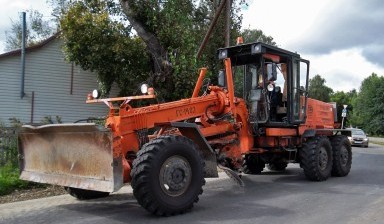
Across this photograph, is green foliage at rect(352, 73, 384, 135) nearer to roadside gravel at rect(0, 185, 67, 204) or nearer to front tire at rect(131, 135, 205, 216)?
roadside gravel at rect(0, 185, 67, 204)

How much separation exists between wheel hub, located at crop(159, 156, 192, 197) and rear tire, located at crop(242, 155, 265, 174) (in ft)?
17.7

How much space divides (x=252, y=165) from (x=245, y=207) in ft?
16.4

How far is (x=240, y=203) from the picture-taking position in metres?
8.53

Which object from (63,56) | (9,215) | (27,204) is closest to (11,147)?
(27,204)

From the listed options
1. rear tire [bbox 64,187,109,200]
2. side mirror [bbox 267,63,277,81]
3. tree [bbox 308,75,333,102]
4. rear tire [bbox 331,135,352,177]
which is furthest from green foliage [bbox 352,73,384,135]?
rear tire [bbox 64,187,109,200]

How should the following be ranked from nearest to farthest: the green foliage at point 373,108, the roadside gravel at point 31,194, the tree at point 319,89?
the roadside gravel at point 31,194
the tree at point 319,89
the green foliage at point 373,108

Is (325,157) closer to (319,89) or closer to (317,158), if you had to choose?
(317,158)

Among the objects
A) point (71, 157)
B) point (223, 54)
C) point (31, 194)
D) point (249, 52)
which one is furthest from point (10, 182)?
point (249, 52)

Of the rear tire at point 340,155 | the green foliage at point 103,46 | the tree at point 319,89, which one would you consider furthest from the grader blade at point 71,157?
the tree at point 319,89

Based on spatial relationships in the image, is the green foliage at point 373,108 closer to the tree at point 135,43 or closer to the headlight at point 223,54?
the tree at point 135,43

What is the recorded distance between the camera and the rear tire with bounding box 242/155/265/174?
12883 mm

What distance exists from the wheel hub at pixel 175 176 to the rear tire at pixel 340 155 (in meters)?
6.21

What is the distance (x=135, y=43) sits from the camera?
18.9 metres

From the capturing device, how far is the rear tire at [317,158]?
11344mm
